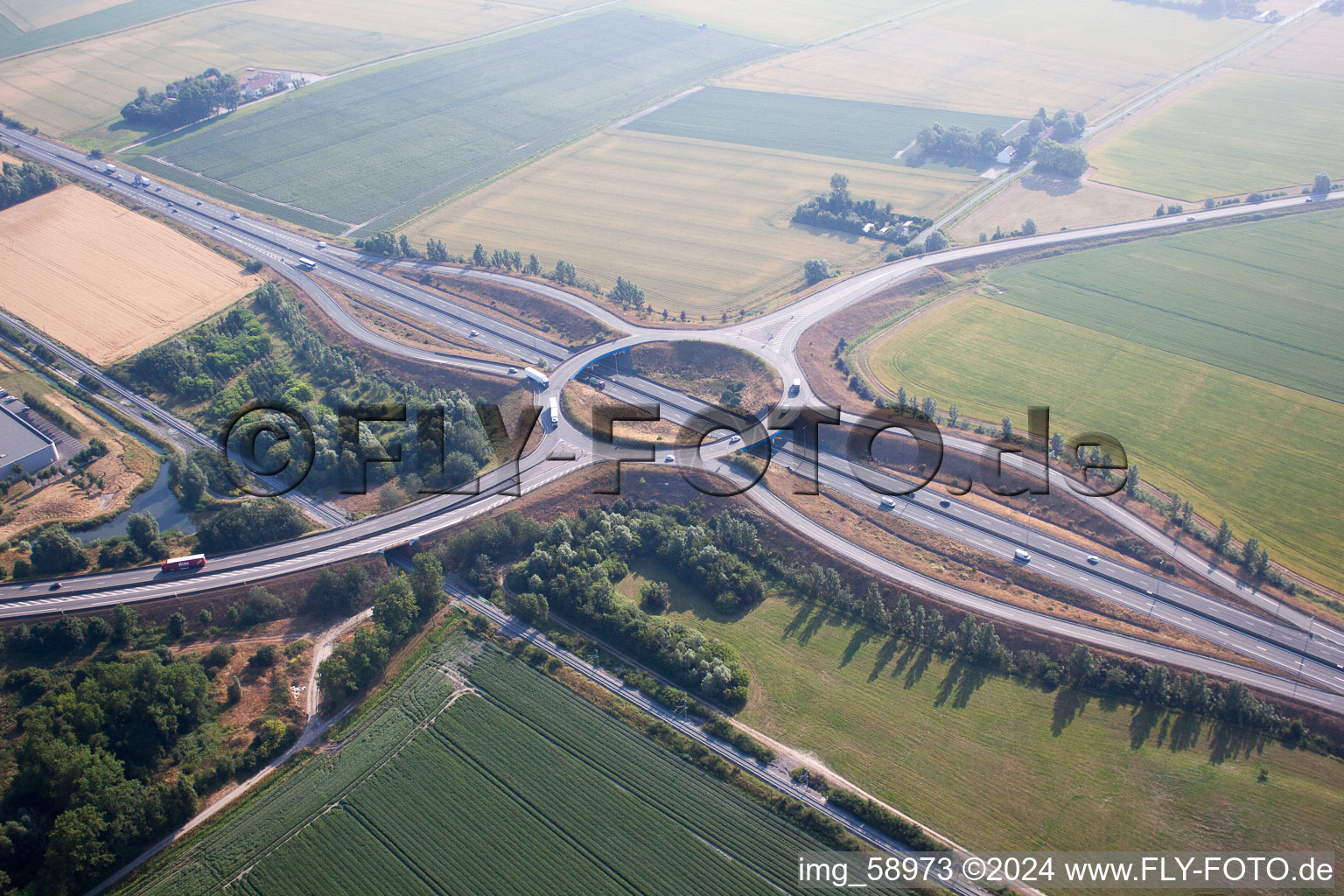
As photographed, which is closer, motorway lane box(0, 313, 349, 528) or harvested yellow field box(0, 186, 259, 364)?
motorway lane box(0, 313, 349, 528)

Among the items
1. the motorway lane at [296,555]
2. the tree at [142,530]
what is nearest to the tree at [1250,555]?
the motorway lane at [296,555]

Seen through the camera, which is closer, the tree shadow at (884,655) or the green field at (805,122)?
the tree shadow at (884,655)

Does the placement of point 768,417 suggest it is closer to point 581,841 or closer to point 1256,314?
point 581,841

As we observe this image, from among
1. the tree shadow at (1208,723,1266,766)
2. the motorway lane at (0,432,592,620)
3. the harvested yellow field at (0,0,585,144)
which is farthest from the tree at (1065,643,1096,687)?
the harvested yellow field at (0,0,585,144)

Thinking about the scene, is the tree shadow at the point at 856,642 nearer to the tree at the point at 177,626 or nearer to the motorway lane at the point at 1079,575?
the motorway lane at the point at 1079,575

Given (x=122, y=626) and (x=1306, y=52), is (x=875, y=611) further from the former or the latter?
(x=1306, y=52)

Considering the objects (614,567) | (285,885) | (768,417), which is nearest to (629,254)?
(768,417)

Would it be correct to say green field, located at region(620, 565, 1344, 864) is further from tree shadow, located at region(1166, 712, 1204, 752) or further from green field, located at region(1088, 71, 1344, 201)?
green field, located at region(1088, 71, 1344, 201)
